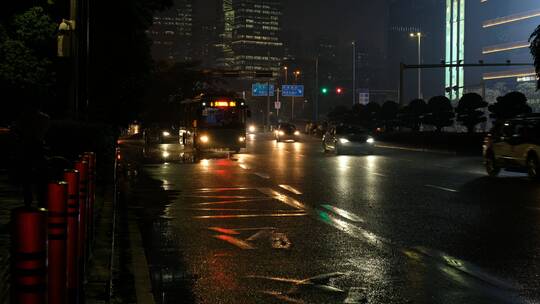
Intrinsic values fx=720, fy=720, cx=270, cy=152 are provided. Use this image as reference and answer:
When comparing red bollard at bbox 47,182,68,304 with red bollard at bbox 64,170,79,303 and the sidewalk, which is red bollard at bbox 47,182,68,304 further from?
the sidewalk

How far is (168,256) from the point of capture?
29.6 feet

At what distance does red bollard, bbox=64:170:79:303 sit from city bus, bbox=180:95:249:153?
34227 mm

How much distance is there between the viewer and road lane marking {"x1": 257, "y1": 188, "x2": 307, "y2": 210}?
14.3m

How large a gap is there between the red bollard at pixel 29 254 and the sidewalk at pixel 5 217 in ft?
Result: 8.98

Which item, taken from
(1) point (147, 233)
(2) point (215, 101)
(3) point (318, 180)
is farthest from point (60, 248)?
(2) point (215, 101)

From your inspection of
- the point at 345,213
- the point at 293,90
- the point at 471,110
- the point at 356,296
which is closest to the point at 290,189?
the point at 345,213

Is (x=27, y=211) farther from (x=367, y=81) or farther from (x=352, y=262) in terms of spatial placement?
(x=367, y=81)

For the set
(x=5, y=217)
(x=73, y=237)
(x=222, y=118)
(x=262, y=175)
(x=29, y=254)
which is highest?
(x=222, y=118)

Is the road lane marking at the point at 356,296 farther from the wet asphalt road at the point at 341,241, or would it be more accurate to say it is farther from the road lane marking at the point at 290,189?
the road lane marking at the point at 290,189

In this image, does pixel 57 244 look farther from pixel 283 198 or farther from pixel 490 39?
pixel 490 39

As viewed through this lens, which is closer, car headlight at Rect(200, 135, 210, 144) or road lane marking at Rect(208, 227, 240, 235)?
road lane marking at Rect(208, 227, 240, 235)

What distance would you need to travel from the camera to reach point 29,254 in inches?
136

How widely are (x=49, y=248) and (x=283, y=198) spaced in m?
11.3

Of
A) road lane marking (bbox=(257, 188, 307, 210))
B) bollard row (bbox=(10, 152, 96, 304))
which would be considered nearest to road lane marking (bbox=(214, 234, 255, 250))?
bollard row (bbox=(10, 152, 96, 304))
